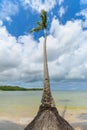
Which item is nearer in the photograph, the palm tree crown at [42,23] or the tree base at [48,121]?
the tree base at [48,121]

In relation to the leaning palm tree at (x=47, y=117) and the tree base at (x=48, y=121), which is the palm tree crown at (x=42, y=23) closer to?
the leaning palm tree at (x=47, y=117)

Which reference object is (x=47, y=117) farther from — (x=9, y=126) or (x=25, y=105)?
(x=25, y=105)

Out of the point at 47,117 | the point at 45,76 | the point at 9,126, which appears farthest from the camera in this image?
the point at 9,126

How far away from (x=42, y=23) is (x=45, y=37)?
3.99ft

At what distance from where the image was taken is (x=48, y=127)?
24.6 metres

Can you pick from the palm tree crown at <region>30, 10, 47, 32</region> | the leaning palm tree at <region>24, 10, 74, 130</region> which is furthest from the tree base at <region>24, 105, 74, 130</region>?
the palm tree crown at <region>30, 10, 47, 32</region>

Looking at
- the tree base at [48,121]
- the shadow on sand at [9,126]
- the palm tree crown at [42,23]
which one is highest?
the palm tree crown at [42,23]

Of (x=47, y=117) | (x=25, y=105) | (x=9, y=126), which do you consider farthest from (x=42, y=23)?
(x=25, y=105)

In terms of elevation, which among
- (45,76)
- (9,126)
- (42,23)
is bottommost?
(9,126)

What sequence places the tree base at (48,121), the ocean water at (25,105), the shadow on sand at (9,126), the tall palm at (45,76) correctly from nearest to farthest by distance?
the tree base at (48,121), the tall palm at (45,76), the shadow on sand at (9,126), the ocean water at (25,105)

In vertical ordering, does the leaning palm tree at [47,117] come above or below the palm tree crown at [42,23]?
below

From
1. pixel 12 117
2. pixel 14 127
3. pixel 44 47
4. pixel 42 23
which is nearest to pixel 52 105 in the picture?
pixel 44 47

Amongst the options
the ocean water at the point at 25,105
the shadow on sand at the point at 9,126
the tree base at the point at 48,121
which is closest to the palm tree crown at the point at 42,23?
the tree base at the point at 48,121

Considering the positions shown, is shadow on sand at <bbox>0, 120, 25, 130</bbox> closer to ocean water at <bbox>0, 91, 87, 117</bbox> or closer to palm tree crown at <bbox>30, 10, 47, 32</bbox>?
ocean water at <bbox>0, 91, 87, 117</bbox>
